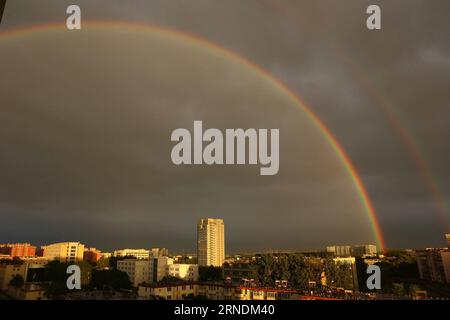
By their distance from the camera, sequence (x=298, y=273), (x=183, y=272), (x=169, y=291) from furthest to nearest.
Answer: (x=183, y=272), (x=298, y=273), (x=169, y=291)

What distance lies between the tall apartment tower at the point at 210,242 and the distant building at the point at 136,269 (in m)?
10.9

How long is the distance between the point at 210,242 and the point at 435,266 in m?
24.7

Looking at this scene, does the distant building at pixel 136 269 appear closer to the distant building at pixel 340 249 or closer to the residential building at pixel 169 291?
the residential building at pixel 169 291

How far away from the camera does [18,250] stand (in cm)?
4600

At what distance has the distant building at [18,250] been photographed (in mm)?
45281

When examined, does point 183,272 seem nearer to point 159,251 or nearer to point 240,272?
point 240,272

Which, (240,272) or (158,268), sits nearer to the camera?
(158,268)

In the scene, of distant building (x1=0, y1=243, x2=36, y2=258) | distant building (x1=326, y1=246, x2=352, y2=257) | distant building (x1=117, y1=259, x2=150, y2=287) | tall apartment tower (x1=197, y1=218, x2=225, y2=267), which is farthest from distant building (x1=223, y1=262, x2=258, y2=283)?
distant building (x1=326, y1=246, x2=352, y2=257)

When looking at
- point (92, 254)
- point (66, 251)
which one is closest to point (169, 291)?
point (66, 251)
